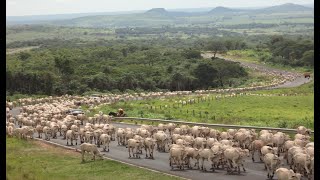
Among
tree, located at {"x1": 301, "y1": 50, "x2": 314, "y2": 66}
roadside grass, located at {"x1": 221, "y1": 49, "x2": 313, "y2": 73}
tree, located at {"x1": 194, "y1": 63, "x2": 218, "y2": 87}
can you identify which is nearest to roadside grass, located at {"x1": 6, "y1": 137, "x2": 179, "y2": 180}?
tree, located at {"x1": 194, "y1": 63, "x2": 218, "y2": 87}

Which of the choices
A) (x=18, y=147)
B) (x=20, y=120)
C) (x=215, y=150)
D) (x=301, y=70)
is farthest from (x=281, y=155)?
(x=301, y=70)

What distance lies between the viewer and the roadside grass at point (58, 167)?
26.7 m

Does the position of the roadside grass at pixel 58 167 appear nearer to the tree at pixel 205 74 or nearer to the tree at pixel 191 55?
the tree at pixel 205 74

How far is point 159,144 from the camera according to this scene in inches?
1353

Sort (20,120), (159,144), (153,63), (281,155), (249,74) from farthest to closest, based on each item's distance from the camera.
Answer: (153,63)
(249,74)
(20,120)
(159,144)
(281,155)

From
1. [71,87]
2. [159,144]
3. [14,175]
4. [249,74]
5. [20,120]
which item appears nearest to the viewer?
[14,175]

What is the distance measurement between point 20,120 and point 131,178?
81.3ft

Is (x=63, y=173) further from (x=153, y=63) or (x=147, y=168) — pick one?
(x=153, y=63)

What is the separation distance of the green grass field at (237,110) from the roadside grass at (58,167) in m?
18.9

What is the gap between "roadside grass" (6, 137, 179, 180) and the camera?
87.6ft

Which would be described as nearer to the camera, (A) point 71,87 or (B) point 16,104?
(B) point 16,104

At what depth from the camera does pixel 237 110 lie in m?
58.2

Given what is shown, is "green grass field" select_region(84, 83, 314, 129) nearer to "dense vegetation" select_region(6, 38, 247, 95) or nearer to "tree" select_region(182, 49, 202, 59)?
"dense vegetation" select_region(6, 38, 247, 95)

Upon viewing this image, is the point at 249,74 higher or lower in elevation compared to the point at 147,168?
lower
